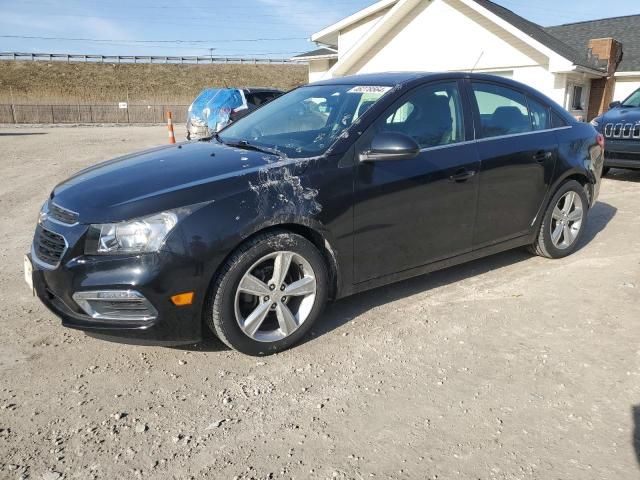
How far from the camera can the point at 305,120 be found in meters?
3.95

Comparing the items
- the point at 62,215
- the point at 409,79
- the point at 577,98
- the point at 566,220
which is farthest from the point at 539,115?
the point at 577,98

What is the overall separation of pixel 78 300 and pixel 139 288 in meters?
0.38

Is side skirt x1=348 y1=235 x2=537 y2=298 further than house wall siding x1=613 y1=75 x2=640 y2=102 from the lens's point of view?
No

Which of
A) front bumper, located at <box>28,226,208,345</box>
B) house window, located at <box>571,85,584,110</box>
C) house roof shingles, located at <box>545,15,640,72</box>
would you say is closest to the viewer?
front bumper, located at <box>28,226,208,345</box>

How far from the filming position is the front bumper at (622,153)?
866 centimetres

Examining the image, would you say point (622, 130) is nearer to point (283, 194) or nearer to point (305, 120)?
point (305, 120)

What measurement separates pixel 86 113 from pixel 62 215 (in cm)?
4200

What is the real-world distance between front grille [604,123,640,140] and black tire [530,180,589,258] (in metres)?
4.55

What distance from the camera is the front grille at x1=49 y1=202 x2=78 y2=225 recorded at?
291 cm

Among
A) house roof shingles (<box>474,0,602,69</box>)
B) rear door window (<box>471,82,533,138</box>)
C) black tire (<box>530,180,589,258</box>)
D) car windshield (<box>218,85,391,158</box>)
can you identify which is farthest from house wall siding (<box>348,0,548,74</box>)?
car windshield (<box>218,85,391,158</box>)

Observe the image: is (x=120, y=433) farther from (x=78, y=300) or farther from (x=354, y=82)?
(x=354, y=82)

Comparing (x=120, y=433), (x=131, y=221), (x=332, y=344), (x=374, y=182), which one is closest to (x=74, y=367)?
(x=120, y=433)

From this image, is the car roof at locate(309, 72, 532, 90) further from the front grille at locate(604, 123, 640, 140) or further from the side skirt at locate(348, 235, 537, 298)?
the front grille at locate(604, 123, 640, 140)

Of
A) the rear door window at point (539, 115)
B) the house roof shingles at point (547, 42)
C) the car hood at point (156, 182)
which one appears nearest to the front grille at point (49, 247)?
the car hood at point (156, 182)
